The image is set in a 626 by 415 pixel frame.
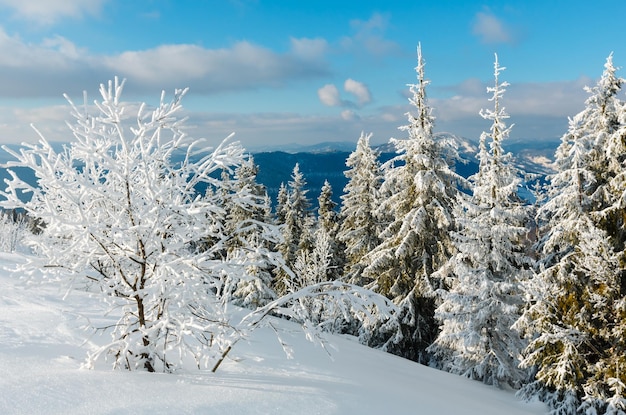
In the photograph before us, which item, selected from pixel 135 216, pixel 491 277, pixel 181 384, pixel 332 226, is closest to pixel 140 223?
pixel 135 216

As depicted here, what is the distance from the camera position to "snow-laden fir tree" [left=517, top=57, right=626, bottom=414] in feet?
38.3

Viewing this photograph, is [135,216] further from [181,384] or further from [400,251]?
[400,251]

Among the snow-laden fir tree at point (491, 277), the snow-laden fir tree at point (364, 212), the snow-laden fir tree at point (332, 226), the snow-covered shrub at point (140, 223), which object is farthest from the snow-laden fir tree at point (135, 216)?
the snow-laden fir tree at point (332, 226)

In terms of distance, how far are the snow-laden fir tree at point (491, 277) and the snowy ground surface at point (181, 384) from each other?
8701 mm

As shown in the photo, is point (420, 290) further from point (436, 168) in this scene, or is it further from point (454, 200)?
point (436, 168)

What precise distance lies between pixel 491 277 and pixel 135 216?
565 inches

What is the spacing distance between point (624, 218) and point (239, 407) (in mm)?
12687

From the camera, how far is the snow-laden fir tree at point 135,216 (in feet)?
15.4

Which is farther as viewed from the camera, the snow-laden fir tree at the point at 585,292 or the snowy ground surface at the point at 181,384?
the snow-laden fir tree at the point at 585,292

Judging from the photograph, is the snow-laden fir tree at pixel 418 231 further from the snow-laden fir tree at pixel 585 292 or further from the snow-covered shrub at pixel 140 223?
the snow-covered shrub at pixel 140 223

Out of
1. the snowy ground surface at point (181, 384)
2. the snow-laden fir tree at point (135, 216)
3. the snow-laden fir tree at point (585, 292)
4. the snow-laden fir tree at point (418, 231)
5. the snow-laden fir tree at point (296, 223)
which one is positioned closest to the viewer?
the snowy ground surface at point (181, 384)

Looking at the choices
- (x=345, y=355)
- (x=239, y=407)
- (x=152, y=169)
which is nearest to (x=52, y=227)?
(x=152, y=169)

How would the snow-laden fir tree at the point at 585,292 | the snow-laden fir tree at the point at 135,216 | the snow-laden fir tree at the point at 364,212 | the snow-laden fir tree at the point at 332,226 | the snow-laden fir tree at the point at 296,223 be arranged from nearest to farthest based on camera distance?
the snow-laden fir tree at the point at 135,216
the snow-laden fir tree at the point at 585,292
the snow-laden fir tree at the point at 364,212
the snow-laden fir tree at the point at 332,226
the snow-laden fir tree at the point at 296,223

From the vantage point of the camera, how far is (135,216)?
4715 mm
